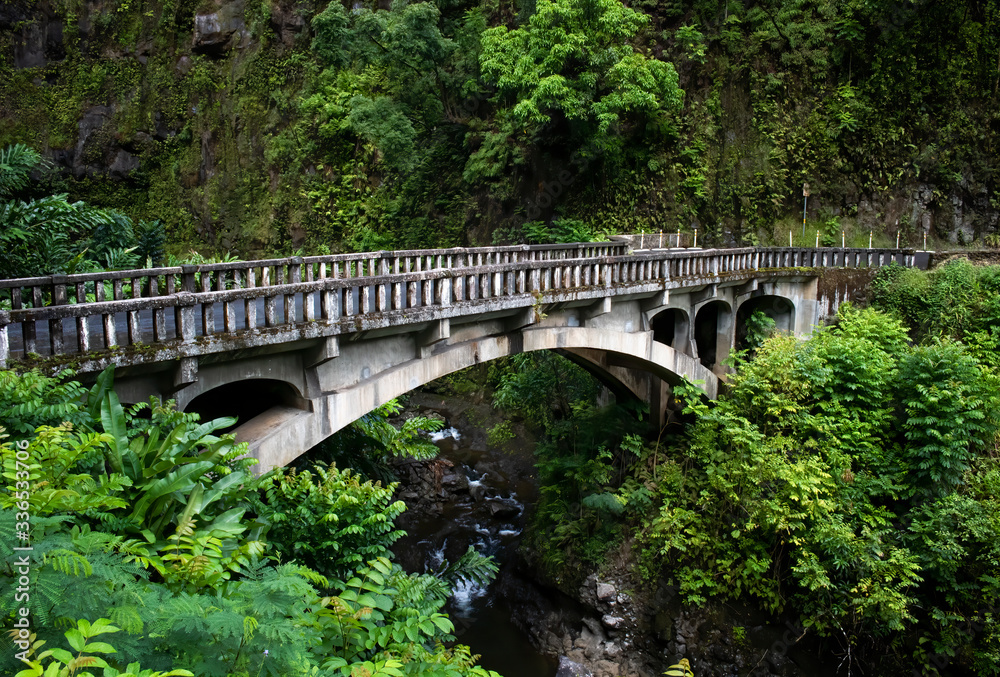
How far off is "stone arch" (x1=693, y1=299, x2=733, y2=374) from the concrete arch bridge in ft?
0.41

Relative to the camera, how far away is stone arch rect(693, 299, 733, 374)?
20.5 m

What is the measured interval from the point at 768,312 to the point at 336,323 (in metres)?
16.4

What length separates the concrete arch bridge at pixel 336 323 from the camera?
26.5 feet

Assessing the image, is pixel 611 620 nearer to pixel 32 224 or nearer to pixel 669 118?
pixel 32 224

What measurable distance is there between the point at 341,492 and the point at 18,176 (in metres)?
7.64

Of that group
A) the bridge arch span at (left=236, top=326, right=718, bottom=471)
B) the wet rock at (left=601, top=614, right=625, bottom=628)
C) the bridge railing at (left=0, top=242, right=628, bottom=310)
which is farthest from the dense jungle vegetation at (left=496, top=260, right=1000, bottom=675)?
the bridge railing at (left=0, top=242, right=628, bottom=310)

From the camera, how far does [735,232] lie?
27.8 m

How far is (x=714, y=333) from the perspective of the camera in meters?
21.4

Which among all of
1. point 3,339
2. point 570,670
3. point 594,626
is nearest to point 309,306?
point 3,339

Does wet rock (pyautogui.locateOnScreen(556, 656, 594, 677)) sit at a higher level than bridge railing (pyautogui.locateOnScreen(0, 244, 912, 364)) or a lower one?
lower

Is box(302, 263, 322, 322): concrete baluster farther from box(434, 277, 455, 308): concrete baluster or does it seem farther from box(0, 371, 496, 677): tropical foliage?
box(434, 277, 455, 308): concrete baluster

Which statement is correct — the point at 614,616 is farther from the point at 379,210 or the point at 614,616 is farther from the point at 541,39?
the point at 379,210

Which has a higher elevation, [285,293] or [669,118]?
[669,118]

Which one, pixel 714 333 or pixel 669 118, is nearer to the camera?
pixel 714 333
